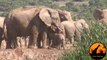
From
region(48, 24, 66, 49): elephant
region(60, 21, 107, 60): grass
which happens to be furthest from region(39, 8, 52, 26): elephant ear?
region(60, 21, 107, 60): grass

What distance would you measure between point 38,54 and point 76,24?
211 inches

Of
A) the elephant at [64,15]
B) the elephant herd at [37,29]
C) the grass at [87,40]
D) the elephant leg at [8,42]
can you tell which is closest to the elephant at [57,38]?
the elephant herd at [37,29]

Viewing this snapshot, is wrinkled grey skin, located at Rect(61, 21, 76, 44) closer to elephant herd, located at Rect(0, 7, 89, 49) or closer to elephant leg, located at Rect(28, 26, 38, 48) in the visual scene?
elephant herd, located at Rect(0, 7, 89, 49)

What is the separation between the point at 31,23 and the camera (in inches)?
780

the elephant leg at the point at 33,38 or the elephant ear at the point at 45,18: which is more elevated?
the elephant ear at the point at 45,18

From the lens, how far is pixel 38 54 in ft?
55.7

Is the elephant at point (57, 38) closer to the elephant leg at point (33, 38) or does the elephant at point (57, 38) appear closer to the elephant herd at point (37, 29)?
the elephant herd at point (37, 29)

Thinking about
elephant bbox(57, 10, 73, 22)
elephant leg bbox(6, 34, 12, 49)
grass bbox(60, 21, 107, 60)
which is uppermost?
grass bbox(60, 21, 107, 60)

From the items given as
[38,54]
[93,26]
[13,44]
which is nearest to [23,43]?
[13,44]

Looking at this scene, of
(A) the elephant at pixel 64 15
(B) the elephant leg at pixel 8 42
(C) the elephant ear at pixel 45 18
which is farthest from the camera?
(A) the elephant at pixel 64 15

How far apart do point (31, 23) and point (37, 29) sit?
0.45m

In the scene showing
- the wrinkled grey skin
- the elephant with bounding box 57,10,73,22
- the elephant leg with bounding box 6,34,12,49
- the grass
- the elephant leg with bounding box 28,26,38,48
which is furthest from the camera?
the elephant with bounding box 57,10,73,22

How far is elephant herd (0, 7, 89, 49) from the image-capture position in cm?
1941

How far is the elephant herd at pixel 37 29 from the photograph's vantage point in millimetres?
19406
